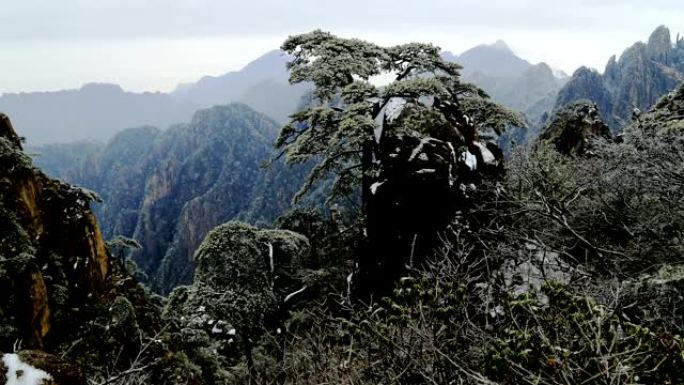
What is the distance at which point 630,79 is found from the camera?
58.5 metres

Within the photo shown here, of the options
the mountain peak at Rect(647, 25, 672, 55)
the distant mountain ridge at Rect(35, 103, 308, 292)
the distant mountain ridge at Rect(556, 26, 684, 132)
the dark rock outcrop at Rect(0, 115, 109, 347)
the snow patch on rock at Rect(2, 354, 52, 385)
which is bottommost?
the distant mountain ridge at Rect(35, 103, 308, 292)

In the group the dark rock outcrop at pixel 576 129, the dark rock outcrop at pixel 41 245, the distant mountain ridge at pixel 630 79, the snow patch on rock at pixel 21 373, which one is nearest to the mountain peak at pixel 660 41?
the distant mountain ridge at pixel 630 79

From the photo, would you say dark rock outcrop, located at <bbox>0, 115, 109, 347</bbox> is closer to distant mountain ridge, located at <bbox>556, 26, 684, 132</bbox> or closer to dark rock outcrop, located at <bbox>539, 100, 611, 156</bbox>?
dark rock outcrop, located at <bbox>539, 100, 611, 156</bbox>

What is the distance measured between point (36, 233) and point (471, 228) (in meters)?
8.13

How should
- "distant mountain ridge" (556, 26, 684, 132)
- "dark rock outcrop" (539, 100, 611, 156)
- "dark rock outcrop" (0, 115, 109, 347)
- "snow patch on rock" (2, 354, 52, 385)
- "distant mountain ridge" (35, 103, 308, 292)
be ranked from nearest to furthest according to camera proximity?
"snow patch on rock" (2, 354, 52, 385)
"dark rock outcrop" (0, 115, 109, 347)
"dark rock outcrop" (539, 100, 611, 156)
"distant mountain ridge" (556, 26, 684, 132)
"distant mountain ridge" (35, 103, 308, 292)

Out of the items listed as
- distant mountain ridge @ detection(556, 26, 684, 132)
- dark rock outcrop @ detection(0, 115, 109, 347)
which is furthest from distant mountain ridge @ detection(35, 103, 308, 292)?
dark rock outcrop @ detection(0, 115, 109, 347)

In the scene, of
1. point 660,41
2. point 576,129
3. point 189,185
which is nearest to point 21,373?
point 576,129

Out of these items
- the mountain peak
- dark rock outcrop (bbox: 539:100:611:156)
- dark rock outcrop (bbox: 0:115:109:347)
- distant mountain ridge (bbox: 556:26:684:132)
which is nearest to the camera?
dark rock outcrop (bbox: 0:115:109:347)

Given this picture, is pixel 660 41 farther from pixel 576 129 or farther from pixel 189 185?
pixel 189 185

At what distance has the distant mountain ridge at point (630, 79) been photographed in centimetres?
5584

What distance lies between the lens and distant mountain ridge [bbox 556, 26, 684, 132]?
5584 cm

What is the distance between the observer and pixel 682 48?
59188mm

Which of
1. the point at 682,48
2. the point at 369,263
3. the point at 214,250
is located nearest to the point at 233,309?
the point at 214,250

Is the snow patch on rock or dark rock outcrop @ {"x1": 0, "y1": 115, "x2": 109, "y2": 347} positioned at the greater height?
the snow patch on rock
